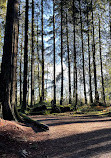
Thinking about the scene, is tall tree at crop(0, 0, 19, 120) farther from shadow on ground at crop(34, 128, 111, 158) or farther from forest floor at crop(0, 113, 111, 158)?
shadow on ground at crop(34, 128, 111, 158)

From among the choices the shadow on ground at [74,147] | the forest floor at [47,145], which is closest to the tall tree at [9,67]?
the forest floor at [47,145]

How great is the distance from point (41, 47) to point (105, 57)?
9.37 m

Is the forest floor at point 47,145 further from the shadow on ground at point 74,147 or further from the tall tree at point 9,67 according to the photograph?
the tall tree at point 9,67

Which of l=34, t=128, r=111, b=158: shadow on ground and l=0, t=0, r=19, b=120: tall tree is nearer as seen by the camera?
l=34, t=128, r=111, b=158: shadow on ground

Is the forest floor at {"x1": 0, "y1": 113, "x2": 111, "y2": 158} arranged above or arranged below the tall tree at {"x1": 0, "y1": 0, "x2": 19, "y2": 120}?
below

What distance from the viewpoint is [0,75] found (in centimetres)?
567

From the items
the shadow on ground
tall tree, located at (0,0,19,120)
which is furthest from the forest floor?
tall tree, located at (0,0,19,120)

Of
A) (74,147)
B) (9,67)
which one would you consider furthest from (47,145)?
(9,67)

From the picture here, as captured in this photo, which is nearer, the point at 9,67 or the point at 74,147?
the point at 74,147

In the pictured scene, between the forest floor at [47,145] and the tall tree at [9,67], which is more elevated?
the tall tree at [9,67]

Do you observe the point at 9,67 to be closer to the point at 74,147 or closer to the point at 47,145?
the point at 47,145

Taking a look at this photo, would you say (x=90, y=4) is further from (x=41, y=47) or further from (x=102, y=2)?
(x=41, y=47)

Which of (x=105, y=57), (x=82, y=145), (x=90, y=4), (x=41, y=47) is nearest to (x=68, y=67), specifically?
(x=41, y=47)

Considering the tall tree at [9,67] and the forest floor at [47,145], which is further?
the tall tree at [9,67]
